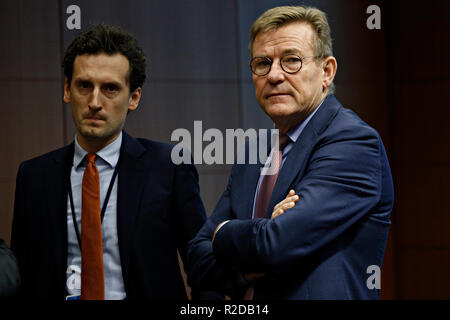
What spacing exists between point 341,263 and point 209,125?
1.81 m

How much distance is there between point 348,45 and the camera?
3.56 metres

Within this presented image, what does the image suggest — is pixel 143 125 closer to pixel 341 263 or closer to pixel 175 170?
pixel 175 170

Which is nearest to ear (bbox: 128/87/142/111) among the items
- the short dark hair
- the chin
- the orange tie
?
the short dark hair

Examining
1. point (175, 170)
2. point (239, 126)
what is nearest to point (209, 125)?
point (239, 126)

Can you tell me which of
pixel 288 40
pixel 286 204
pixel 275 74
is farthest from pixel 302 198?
pixel 288 40

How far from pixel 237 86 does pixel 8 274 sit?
1.80 metres

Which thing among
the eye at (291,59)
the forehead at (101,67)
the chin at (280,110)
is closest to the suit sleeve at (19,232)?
the forehead at (101,67)

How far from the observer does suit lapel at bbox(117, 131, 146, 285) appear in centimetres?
209

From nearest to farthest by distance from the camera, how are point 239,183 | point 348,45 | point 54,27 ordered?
point 239,183
point 54,27
point 348,45

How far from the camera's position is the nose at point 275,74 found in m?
1.81

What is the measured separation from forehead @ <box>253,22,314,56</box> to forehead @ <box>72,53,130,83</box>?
65 centimetres

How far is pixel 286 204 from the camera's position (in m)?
1.59

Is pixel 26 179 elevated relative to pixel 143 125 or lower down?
lower down
